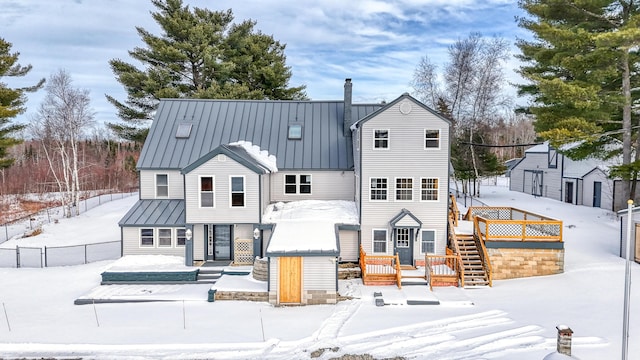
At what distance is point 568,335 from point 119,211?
3085 centimetres

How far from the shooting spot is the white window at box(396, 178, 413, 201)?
19.5 meters

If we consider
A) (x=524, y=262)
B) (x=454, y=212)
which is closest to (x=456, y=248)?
(x=524, y=262)

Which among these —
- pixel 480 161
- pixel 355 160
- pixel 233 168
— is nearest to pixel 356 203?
pixel 355 160

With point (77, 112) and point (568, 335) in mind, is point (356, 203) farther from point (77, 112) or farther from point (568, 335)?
point (77, 112)

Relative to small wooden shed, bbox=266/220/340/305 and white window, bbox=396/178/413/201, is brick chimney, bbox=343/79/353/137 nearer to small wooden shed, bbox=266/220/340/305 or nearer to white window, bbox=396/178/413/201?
white window, bbox=396/178/413/201

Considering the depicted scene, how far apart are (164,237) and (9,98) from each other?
1976 centimetres

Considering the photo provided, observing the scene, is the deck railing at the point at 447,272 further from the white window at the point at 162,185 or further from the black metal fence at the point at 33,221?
the black metal fence at the point at 33,221

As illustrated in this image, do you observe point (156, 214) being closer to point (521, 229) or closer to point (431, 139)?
point (431, 139)

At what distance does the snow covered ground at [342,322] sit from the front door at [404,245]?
9.62 feet

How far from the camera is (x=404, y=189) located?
19.5 m

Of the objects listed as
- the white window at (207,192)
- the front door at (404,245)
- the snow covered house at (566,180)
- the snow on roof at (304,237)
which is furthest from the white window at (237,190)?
the snow covered house at (566,180)

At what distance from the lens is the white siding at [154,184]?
21656mm

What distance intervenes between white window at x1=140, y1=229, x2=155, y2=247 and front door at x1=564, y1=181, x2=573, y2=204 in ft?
99.7

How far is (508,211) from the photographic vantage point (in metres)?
20.5
